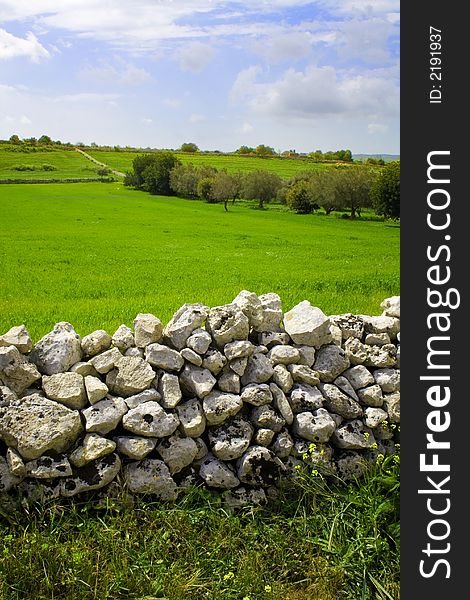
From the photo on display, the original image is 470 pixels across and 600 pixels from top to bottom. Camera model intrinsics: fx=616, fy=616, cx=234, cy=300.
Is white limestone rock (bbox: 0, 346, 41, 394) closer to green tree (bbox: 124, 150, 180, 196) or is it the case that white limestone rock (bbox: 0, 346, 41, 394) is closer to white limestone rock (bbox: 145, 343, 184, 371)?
white limestone rock (bbox: 145, 343, 184, 371)

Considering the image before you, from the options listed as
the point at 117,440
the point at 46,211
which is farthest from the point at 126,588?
the point at 46,211

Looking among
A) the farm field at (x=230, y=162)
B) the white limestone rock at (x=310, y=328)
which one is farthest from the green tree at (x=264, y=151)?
the white limestone rock at (x=310, y=328)

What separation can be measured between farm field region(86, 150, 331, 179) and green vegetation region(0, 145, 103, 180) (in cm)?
79

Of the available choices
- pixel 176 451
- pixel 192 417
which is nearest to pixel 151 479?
pixel 176 451

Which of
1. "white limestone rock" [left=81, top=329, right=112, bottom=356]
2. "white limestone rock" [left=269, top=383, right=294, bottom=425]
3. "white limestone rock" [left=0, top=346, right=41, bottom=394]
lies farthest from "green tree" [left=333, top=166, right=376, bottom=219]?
"white limestone rock" [left=0, top=346, right=41, bottom=394]

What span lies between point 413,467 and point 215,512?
1.80 metres

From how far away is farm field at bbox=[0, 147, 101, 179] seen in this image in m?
17.2

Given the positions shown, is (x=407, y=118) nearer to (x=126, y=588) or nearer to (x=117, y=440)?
(x=117, y=440)

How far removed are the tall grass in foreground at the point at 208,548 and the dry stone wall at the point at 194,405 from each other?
0.81 feet

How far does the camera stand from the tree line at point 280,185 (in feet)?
59.6

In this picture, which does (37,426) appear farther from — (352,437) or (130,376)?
(352,437)

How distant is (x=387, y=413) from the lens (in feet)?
20.3

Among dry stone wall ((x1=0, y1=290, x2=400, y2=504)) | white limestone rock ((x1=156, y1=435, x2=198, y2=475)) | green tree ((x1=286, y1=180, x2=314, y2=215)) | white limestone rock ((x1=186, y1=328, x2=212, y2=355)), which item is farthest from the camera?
green tree ((x1=286, y1=180, x2=314, y2=215))

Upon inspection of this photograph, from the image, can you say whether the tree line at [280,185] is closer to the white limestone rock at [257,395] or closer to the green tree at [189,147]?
the green tree at [189,147]
